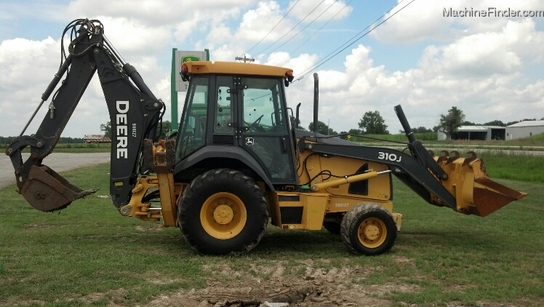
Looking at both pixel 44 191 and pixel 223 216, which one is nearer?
pixel 223 216

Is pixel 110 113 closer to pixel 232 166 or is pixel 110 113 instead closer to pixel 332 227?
pixel 232 166

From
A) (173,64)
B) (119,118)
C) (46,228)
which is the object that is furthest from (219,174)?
(173,64)

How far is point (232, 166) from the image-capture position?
8.82 meters

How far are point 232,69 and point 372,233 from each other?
296 centimetres

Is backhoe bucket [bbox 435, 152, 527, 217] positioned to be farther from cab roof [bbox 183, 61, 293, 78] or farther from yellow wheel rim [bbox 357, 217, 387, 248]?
cab roof [bbox 183, 61, 293, 78]

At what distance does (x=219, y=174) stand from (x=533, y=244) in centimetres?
497

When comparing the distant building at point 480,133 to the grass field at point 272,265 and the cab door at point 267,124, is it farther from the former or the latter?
the cab door at point 267,124

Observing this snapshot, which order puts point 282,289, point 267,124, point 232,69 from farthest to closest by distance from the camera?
point 267,124 → point 232,69 → point 282,289

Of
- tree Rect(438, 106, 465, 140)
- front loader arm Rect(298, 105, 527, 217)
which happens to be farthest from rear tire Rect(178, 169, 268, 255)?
tree Rect(438, 106, 465, 140)

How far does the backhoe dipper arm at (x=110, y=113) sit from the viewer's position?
9.21 meters

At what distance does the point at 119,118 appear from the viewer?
9297 millimetres

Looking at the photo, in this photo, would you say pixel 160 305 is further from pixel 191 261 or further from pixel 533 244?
pixel 533 244

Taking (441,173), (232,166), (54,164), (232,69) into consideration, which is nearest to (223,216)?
(232,166)

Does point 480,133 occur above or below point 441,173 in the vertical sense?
above
